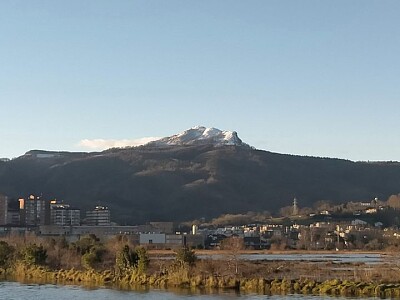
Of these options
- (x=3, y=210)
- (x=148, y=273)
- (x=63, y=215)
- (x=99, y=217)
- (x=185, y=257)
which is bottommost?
(x=148, y=273)

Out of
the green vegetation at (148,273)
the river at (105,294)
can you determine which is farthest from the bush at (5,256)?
the river at (105,294)

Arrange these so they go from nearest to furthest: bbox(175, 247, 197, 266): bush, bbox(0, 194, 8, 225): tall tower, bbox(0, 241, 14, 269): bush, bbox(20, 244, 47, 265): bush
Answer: bbox(175, 247, 197, 266): bush, bbox(20, 244, 47, 265): bush, bbox(0, 241, 14, 269): bush, bbox(0, 194, 8, 225): tall tower

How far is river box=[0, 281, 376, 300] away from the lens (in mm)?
39719

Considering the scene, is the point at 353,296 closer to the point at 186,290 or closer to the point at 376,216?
the point at 186,290

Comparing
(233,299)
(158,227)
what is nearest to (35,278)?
(233,299)

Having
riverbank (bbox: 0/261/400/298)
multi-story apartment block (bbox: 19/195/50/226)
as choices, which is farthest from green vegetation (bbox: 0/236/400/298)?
multi-story apartment block (bbox: 19/195/50/226)

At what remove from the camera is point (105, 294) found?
42.4 metres

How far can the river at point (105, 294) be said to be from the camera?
39719 mm

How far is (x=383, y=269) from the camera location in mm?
46969

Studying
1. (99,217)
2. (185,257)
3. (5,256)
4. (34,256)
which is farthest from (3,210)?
(185,257)

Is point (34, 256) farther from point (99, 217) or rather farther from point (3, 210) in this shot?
point (99, 217)

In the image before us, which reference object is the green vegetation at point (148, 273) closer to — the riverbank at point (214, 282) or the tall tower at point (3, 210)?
the riverbank at point (214, 282)

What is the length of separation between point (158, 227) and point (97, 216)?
3374 centimetres

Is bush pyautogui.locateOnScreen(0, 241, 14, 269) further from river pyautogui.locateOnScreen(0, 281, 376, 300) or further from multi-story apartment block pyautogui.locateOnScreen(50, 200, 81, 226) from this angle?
multi-story apartment block pyautogui.locateOnScreen(50, 200, 81, 226)
